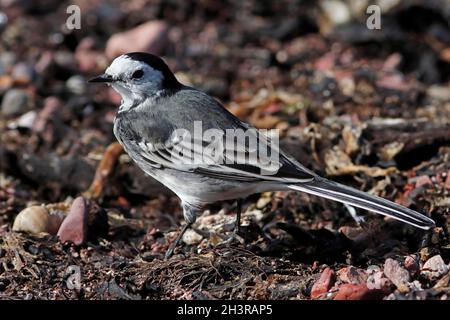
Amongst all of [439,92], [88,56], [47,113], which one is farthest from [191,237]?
[88,56]

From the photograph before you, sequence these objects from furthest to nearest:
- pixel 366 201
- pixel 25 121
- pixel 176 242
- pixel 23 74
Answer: pixel 23 74
pixel 25 121
pixel 176 242
pixel 366 201

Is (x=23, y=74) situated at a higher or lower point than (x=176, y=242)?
higher

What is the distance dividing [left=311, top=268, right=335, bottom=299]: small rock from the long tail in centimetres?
50

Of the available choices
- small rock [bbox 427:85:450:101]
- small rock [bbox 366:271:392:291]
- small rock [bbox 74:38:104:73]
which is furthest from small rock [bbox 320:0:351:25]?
small rock [bbox 366:271:392:291]

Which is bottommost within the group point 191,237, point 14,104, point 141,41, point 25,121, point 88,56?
point 191,237

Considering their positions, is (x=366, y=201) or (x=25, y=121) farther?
(x=25, y=121)

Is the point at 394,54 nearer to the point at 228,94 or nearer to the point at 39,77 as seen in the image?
the point at 228,94

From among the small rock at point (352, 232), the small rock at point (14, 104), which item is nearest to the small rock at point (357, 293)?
the small rock at point (352, 232)

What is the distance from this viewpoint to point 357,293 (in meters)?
4.81

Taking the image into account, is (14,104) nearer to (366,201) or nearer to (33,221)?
(33,221)

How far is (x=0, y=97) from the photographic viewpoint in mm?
9133

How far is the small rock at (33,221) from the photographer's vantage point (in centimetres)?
639

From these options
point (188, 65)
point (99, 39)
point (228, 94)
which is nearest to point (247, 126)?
point (228, 94)

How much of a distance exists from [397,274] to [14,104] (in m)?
5.29
